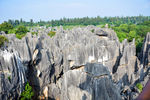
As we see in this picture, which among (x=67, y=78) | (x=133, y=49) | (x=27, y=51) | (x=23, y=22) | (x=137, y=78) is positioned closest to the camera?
(x=67, y=78)

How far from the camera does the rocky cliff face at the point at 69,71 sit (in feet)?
15.9

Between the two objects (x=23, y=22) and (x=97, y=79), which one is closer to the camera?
(x=97, y=79)

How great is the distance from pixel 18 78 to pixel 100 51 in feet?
20.2

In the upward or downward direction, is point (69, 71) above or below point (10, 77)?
above

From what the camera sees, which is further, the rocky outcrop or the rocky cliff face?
the rocky outcrop

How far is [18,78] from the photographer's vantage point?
8.06 m

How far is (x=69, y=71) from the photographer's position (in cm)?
581

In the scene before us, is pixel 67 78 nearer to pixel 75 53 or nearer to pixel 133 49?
pixel 75 53

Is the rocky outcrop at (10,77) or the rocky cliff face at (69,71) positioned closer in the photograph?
the rocky cliff face at (69,71)

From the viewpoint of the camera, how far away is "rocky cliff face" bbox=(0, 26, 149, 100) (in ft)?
15.9

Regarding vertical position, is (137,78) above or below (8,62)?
below

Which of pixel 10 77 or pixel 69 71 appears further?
pixel 10 77

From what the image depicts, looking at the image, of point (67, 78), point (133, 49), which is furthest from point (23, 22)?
point (67, 78)

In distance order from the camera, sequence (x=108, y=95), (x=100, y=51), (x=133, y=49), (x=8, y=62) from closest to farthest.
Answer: (x=108, y=95) → (x=8, y=62) → (x=100, y=51) → (x=133, y=49)
